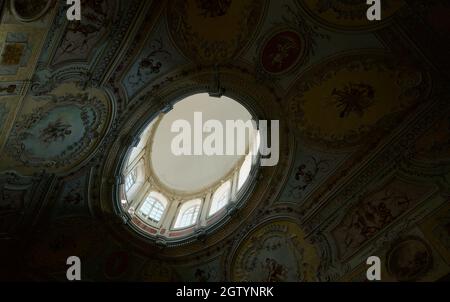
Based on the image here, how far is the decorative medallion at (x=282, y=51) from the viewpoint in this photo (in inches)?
393

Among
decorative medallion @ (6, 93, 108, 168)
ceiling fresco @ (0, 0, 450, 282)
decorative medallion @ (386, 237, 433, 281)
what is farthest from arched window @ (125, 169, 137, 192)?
decorative medallion @ (386, 237, 433, 281)

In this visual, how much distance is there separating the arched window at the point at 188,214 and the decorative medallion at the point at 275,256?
3.09 m

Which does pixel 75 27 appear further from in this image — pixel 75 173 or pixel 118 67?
pixel 75 173

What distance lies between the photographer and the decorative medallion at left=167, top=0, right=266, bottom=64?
9648 mm

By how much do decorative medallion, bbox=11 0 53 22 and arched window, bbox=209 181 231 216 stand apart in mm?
8756

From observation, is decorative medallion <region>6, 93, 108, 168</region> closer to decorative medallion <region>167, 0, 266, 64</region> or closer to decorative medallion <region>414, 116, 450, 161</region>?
decorative medallion <region>167, 0, 266, 64</region>

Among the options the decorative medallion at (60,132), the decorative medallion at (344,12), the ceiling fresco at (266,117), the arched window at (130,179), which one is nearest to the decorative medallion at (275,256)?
the ceiling fresco at (266,117)

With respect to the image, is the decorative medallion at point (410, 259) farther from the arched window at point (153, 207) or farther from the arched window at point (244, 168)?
the arched window at point (153, 207)

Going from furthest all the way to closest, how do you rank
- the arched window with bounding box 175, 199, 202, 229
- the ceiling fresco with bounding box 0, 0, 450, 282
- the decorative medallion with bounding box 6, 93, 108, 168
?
the arched window with bounding box 175, 199, 202, 229, the decorative medallion with bounding box 6, 93, 108, 168, the ceiling fresco with bounding box 0, 0, 450, 282

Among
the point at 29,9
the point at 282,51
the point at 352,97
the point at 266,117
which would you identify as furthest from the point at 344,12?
the point at 29,9

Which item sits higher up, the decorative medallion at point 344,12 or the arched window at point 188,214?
the decorative medallion at point 344,12

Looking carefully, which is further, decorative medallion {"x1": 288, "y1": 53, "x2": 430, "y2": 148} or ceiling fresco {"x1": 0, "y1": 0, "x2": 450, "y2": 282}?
decorative medallion {"x1": 288, "y1": 53, "x2": 430, "y2": 148}

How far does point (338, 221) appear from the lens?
36.0ft

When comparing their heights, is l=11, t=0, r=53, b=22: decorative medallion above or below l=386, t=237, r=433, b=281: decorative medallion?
above
